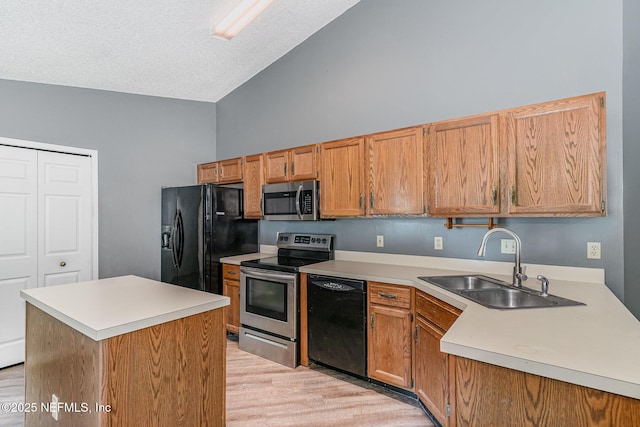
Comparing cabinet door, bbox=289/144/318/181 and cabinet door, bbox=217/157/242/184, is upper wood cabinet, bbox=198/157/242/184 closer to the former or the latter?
cabinet door, bbox=217/157/242/184

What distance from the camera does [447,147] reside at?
2.28 metres

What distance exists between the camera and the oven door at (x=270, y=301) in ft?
9.17

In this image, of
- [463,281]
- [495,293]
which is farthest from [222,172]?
[495,293]

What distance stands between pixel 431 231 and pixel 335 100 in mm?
1673

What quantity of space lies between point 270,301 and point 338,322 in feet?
2.43

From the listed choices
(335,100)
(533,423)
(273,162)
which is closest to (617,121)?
(533,423)

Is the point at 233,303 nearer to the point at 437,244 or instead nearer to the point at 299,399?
the point at 299,399

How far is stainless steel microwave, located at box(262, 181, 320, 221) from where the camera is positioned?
9.92 feet

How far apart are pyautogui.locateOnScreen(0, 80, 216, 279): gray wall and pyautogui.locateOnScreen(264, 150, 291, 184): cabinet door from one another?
1.48 meters

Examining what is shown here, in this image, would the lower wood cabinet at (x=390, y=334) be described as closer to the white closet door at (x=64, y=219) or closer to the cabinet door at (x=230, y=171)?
the cabinet door at (x=230, y=171)

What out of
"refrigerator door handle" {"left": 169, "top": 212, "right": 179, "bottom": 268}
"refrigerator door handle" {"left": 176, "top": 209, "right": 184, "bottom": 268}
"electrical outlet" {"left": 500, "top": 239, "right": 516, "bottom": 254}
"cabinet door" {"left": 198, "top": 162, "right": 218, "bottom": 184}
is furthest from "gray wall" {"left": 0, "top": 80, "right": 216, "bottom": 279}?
"electrical outlet" {"left": 500, "top": 239, "right": 516, "bottom": 254}

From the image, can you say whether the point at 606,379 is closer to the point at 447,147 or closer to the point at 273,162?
the point at 447,147

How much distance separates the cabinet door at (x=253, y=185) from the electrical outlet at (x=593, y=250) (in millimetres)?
2820

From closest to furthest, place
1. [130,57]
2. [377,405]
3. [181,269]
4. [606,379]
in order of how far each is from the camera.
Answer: [606,379] → [377,405] → [130,57] → [181,269]
